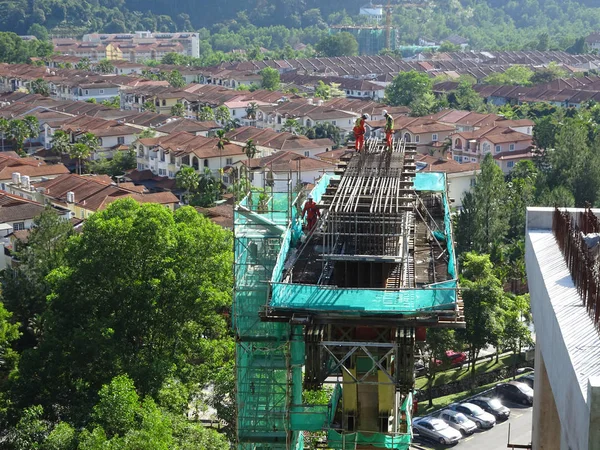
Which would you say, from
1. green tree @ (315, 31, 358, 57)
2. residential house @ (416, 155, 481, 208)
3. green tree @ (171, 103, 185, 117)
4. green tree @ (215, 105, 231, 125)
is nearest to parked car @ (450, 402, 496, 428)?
residential house @ (416, 155, 481, 208)

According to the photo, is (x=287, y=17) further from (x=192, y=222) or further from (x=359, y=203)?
(x=359, y=203)

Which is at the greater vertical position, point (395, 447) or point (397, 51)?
point (395, 447)

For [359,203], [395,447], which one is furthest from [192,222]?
[395,447]

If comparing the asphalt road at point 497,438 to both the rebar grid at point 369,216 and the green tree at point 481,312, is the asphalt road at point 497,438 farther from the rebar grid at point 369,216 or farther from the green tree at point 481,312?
the rebar grid at point 369,216

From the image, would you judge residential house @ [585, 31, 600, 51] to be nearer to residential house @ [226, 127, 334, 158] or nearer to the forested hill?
the forested hill

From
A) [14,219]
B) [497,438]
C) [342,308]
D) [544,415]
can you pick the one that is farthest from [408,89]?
[342,308]
